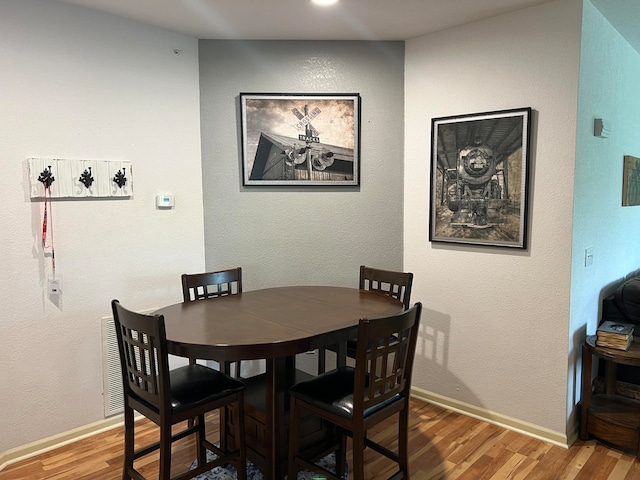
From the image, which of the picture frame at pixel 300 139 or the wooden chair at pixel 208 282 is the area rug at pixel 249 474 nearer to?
the wooden chair at pixel 208 282

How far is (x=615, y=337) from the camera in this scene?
8.82ft

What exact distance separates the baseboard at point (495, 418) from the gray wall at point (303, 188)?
37.9 inches

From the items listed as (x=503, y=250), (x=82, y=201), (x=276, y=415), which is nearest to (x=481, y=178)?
(x=503, y=250)

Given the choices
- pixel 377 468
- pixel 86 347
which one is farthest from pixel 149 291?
pixel 377 468

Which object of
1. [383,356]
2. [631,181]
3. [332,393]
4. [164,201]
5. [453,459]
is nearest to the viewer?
[383,356]

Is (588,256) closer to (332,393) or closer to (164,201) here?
(332,393)

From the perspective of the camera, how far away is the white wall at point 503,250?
270 cm

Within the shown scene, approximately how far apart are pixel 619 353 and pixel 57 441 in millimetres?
3259

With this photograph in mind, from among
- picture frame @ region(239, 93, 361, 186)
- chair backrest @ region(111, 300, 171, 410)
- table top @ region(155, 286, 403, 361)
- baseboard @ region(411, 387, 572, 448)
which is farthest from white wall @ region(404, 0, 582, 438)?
chair backrest @ region(111, 300, 171, 410)

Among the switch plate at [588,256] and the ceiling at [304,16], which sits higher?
the ceiling at [304,16]

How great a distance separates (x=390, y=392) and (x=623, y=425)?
5.13 ft

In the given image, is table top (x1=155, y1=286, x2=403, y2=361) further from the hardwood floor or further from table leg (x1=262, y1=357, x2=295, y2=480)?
the hardwood floor

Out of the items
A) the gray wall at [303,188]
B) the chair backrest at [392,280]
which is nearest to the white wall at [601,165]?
the chair backrest at [392,280]

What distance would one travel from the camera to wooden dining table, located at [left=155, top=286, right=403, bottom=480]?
6.48 ft
